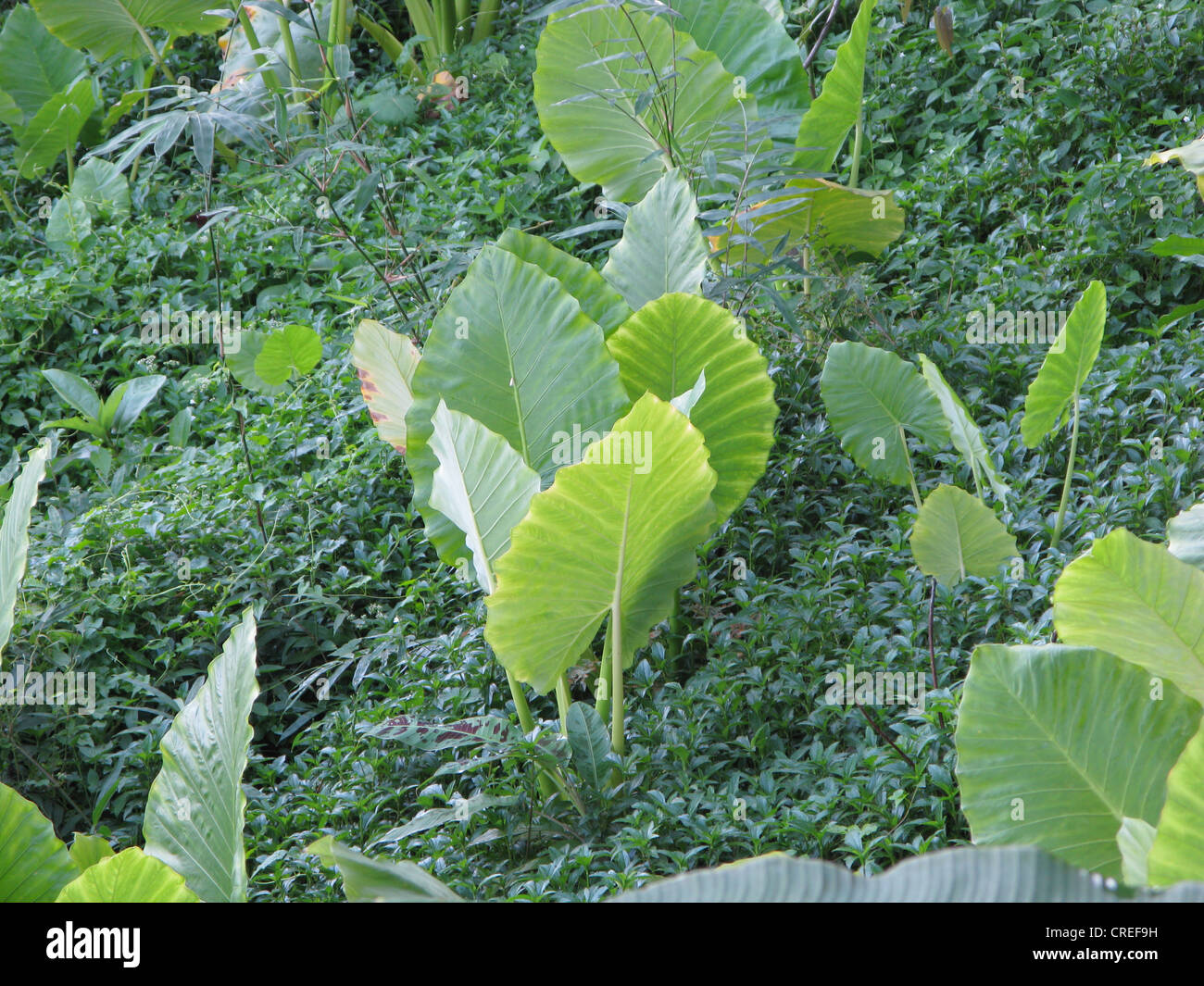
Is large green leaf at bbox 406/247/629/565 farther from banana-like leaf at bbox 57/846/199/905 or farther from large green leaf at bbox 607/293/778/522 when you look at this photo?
banana-like leaf at bbox 57/846/199/905

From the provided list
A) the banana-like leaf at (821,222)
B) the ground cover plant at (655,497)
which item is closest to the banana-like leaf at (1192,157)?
the ground cover plant at (655,497)

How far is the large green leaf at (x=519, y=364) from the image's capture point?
206cm

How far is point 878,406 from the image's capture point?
238cm

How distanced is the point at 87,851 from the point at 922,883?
1.35 m

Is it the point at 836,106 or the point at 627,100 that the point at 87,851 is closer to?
the point at 627,100

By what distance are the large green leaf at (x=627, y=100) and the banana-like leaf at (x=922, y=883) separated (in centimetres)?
236

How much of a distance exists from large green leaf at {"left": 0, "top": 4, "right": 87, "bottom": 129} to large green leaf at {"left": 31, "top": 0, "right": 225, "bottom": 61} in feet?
1.16

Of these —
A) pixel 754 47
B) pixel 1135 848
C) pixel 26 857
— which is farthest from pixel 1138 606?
pixel 754 47

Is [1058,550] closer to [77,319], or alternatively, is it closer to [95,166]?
[77,319]

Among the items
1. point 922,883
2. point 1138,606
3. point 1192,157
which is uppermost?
point 1192,157

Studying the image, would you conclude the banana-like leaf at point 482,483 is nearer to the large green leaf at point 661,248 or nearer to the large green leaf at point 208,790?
the large green leaf at point 208,790

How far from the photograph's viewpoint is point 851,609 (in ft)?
7.22

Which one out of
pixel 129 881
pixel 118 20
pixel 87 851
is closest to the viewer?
pixel 129 881

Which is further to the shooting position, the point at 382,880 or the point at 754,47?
the point at 754,47
